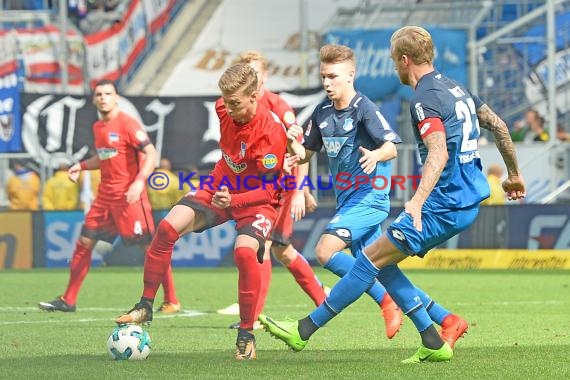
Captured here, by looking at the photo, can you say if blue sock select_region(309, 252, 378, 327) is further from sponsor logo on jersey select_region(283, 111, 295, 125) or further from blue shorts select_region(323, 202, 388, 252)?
sponsor logo on jersey select_region(283, 111, 295, 125)

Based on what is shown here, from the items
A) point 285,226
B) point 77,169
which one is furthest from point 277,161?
point 77,169

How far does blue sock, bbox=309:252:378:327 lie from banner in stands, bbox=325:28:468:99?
51.7 feet

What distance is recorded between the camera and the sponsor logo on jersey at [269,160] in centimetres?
915

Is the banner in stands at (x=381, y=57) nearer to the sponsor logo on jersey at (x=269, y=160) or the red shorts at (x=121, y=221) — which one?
the red shorts at (x=121, y=221)

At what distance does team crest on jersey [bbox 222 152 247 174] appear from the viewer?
30.6 feet

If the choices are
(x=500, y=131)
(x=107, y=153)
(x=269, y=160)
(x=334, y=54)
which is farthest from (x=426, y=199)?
(x=107, y=153)

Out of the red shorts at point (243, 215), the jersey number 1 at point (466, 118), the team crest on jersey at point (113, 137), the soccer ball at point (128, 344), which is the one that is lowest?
the team crest on jersey at point (113, 137)

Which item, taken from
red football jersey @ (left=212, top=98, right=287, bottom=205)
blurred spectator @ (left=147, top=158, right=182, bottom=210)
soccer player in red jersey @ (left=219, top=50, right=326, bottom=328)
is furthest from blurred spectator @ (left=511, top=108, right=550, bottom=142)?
red football jersey @ (left=212, top=98, right=287, bottom=205)

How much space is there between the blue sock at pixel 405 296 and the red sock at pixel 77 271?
16.6ft

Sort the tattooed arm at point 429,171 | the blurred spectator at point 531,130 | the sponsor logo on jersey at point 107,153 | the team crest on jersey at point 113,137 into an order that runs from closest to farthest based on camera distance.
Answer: the tattooed arm at point 429,171 < the team crest on jersey at point 113,137 < the sponsor logo on jersey at point 107,153 < the blurred spectator at point 531,130

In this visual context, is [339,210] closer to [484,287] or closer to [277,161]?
[277,161]

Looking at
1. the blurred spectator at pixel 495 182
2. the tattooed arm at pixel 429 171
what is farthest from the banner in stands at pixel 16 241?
the tattooed arm at pixel 429 171

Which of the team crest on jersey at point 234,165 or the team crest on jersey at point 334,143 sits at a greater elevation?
the team crest on jersey at point 234,165

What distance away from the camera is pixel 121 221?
45.6 feet
